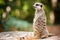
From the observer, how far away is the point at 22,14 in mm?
3277

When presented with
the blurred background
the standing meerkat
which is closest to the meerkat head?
the standing meerkat

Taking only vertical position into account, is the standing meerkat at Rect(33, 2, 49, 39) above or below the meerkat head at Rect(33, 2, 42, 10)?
below

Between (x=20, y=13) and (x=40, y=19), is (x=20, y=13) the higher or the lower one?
the lower one

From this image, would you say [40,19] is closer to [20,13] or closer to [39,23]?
[39,23]

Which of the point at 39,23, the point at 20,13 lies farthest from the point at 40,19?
the point at 20,13

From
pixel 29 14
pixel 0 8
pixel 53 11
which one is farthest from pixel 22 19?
pixel 53 11

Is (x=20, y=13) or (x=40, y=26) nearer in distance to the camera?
(x=40, y=26)

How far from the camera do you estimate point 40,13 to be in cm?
148

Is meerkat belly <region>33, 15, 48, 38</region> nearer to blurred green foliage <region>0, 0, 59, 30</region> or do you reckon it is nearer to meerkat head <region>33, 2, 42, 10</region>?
meerkat head <region>33, 2, 42, 10</region>

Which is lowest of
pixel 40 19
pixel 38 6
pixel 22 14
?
pixel 22 14

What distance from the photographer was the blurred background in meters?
3.08

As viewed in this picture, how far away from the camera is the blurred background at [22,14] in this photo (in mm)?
3079

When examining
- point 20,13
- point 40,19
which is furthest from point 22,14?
point 40,19

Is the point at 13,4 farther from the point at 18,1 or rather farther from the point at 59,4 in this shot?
the point at 59,4
